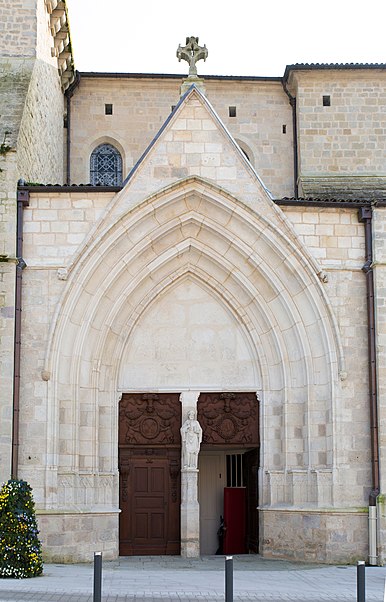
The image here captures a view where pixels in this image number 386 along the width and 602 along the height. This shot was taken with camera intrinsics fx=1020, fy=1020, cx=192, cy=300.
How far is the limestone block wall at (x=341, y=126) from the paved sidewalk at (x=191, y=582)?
9.04 metres

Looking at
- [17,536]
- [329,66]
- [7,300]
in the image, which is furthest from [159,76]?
[17,536]

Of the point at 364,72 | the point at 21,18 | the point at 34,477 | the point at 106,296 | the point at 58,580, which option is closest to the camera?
the point at 58,580

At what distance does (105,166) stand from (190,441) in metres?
8.26

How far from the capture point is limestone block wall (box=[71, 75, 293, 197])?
22844 mm

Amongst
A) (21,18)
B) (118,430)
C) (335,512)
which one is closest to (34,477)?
(118,430)

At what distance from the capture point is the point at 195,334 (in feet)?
58.0

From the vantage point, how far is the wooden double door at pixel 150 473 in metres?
17.4

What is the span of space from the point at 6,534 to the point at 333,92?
43.2 ft

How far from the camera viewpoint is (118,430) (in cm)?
1728

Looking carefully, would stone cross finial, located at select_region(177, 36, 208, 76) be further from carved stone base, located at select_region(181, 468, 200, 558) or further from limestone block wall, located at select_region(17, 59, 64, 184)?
carved stone base, located at select_region(181, 468, 200, 558)

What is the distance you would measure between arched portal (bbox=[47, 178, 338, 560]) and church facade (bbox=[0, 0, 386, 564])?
33 millimetres

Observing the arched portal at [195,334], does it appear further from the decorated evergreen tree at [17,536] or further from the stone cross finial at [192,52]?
the stone cross finial at [192,52]

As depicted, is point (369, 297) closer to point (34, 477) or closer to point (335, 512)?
point (335, 512)

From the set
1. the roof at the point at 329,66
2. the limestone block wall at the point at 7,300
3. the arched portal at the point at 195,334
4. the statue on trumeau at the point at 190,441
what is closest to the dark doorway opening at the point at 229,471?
the arched portal at the point at 195,334
